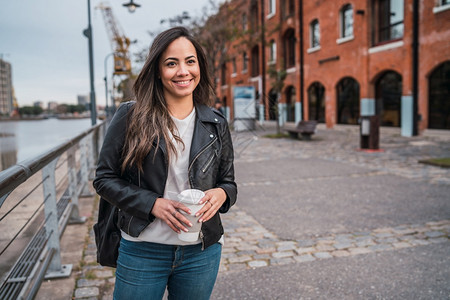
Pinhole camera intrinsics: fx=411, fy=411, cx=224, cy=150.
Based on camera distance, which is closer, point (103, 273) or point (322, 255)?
point (103, 273)

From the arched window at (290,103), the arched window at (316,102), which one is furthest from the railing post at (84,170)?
the arched window at (290,103)

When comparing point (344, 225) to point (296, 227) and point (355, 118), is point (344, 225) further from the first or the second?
point (355, 118)

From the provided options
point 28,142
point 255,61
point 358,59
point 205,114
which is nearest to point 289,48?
point 255,61

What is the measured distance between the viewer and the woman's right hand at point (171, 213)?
5.33 ft

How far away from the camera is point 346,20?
23000 mm

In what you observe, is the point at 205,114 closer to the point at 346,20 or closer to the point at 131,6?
the point at 131,6

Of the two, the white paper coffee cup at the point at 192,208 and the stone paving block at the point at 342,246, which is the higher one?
the white paper coffee cup at the point at 192,208

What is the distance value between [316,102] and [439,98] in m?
10.4

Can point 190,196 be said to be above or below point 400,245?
above

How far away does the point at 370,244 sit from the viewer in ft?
15.1

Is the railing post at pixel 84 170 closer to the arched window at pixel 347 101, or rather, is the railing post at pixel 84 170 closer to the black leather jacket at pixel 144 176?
the black leather jacket at pixel 144 176

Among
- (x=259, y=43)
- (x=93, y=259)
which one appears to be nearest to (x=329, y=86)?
(x=259, y=43)

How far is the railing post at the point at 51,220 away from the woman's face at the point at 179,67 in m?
2.25

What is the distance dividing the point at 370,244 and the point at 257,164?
671cm
